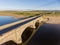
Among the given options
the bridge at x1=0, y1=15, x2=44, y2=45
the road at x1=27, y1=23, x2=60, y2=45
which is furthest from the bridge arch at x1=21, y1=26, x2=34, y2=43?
the road at x1=27, y1=23, x2=60, y2=45

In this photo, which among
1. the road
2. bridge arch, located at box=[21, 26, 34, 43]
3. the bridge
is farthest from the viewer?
bridge arch, located at box=[21, 26, 34, 43]

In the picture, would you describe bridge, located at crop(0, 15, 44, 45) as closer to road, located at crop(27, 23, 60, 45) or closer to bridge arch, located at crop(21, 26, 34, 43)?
bridge arch, located at crop(21, 26, 34, 43)

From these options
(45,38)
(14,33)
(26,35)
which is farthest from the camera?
(26,35)

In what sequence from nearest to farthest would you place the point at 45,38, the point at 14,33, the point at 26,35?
the point at 14,33 < the point at 45,38 < the point at 26,35

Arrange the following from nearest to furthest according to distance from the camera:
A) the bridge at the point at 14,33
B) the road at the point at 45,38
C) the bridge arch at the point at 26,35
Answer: the bridge at the point at 14,33 < the road at the point at 45,38 < the bridge arch at the point at 26,35

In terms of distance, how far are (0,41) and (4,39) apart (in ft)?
2.58

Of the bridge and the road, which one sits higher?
the bridge

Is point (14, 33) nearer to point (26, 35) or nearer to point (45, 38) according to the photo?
point (45, 38)

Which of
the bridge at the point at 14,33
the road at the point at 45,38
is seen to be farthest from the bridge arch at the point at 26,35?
the road at the point at 45,38

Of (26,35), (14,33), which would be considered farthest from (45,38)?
(14,33)

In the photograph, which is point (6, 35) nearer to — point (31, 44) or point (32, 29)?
point (31, 44)

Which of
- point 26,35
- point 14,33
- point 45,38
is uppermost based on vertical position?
point 14,33

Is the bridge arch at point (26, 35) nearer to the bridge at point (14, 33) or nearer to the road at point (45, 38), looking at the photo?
the bridge at point (14, 33)

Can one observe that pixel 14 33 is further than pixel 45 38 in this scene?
No
